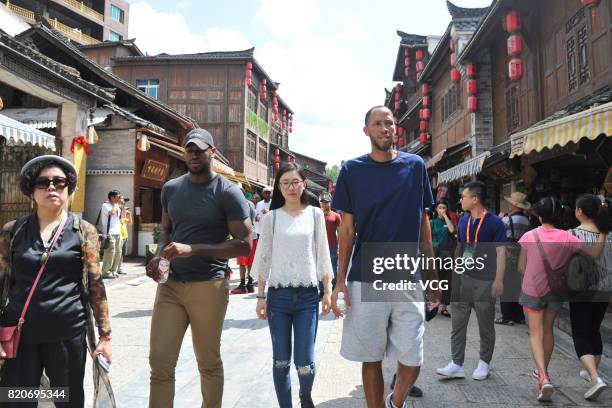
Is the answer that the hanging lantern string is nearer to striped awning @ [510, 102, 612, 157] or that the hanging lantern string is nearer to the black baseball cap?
the black baseball cap

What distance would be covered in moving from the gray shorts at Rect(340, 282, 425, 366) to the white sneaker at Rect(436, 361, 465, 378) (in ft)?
5.13

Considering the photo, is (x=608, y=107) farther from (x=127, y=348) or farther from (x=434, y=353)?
(x=127, y=348)

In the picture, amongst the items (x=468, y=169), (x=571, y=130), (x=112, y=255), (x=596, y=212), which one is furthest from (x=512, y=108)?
(x=112, y=255)

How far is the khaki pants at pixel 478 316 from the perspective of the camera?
13.5 ft

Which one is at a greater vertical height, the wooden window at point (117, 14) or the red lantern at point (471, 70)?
the wooden window at point (117, 14)

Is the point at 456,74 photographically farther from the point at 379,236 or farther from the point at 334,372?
the point at 379,236

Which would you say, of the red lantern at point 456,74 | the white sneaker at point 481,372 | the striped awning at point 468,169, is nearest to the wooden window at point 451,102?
the red lantern at point 456,74

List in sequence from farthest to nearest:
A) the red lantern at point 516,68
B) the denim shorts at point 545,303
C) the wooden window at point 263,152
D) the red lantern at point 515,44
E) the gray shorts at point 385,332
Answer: the wooden window at point 263,152
the red lantern at point 516,68
the red lantern at point 515,44
the denim shorts at point 545,303
the gray shorts at point 385,332

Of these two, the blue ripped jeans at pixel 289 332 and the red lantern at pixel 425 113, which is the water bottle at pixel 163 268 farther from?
the red lantern at pixel 425 113

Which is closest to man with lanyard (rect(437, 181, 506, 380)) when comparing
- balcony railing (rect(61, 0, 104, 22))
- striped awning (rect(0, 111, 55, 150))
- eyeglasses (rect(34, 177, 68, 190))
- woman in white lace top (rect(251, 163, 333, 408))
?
woman in white lace top (rect(251, 163, 333, 408))

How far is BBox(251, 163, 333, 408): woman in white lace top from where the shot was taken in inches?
119

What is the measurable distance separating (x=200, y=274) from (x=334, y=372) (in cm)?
210

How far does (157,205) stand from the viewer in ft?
56.3

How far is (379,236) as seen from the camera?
9.16 ft
